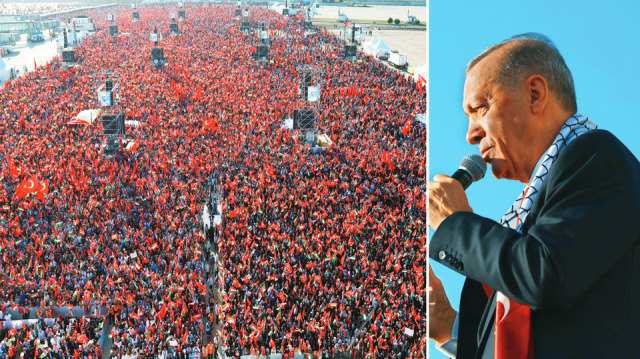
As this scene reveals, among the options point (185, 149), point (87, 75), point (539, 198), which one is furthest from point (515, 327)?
point (87, 75)

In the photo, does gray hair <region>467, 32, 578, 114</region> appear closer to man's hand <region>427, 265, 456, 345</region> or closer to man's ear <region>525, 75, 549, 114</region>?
man's ear <region>525, 75, 549, 114</region>

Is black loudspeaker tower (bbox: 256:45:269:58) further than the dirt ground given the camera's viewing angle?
No

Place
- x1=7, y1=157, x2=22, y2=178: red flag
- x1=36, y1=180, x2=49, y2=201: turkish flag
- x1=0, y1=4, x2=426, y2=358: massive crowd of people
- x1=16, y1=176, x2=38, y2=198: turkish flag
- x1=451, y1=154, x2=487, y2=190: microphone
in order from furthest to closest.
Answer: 1. x1=7, y1=157, x2=22, y2=178: red flag
2. x1=36, y1=180, x2=49, y2=201: turkish flag
3. x1=16, y1=176, x2=38, y2=198: turkish flag
4. x1=0, y1=4, x2=426, y2=358: massive crowd of people
5. x1=451, y1=154, x2=487, y2=190: microphone

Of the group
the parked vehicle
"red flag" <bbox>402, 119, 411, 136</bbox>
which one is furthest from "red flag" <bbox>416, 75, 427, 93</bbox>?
the parked vehicle

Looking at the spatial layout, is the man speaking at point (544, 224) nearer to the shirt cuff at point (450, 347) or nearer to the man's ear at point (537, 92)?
the man's ear at point (537, 92)

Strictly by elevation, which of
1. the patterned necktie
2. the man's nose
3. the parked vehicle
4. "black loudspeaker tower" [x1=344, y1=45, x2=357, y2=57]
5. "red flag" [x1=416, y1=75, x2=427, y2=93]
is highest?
the man's nose

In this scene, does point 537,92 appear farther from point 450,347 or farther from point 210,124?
point 210,124

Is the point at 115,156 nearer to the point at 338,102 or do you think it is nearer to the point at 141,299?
the point at 141,299
